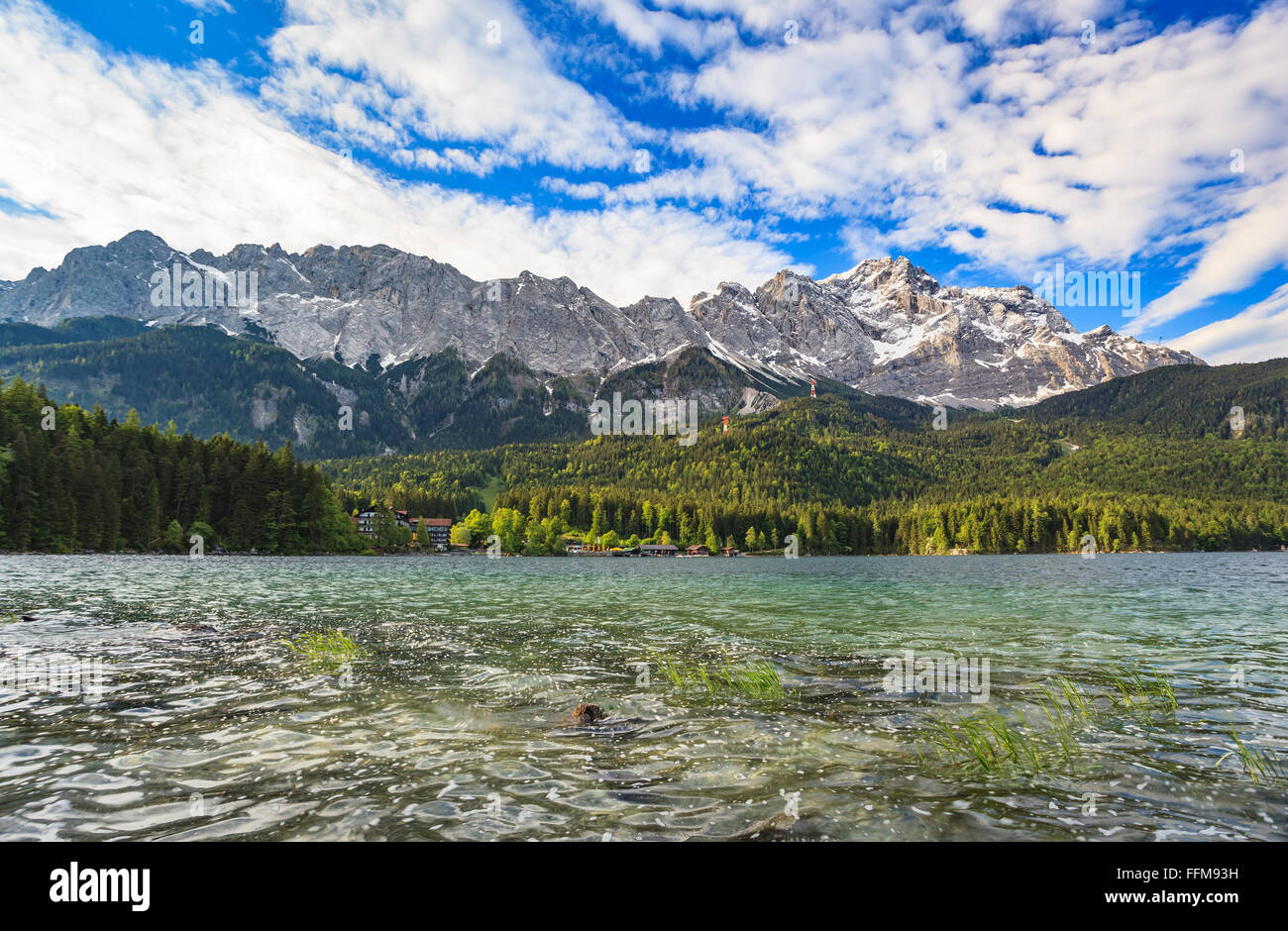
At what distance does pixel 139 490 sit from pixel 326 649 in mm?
128108

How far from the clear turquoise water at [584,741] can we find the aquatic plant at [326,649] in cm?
93

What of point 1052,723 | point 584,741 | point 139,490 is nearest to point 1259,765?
point 1052,723

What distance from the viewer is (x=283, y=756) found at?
1279 cm

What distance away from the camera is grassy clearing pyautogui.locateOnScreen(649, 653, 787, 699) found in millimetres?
19469

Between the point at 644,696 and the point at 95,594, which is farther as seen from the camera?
the point at 95,594

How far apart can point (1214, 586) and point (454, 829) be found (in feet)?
284

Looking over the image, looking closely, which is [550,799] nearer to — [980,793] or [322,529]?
[980,793]

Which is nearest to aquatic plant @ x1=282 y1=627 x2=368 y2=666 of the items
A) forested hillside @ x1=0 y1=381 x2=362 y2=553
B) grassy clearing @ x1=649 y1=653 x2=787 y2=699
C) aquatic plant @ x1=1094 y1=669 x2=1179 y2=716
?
grassy clearing @ x1=649 y1=653 x2=787 y2=699

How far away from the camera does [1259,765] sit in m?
12.8

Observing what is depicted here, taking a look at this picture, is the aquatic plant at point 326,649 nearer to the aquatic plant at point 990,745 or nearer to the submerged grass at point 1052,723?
the aquatic plant at point 990,745
